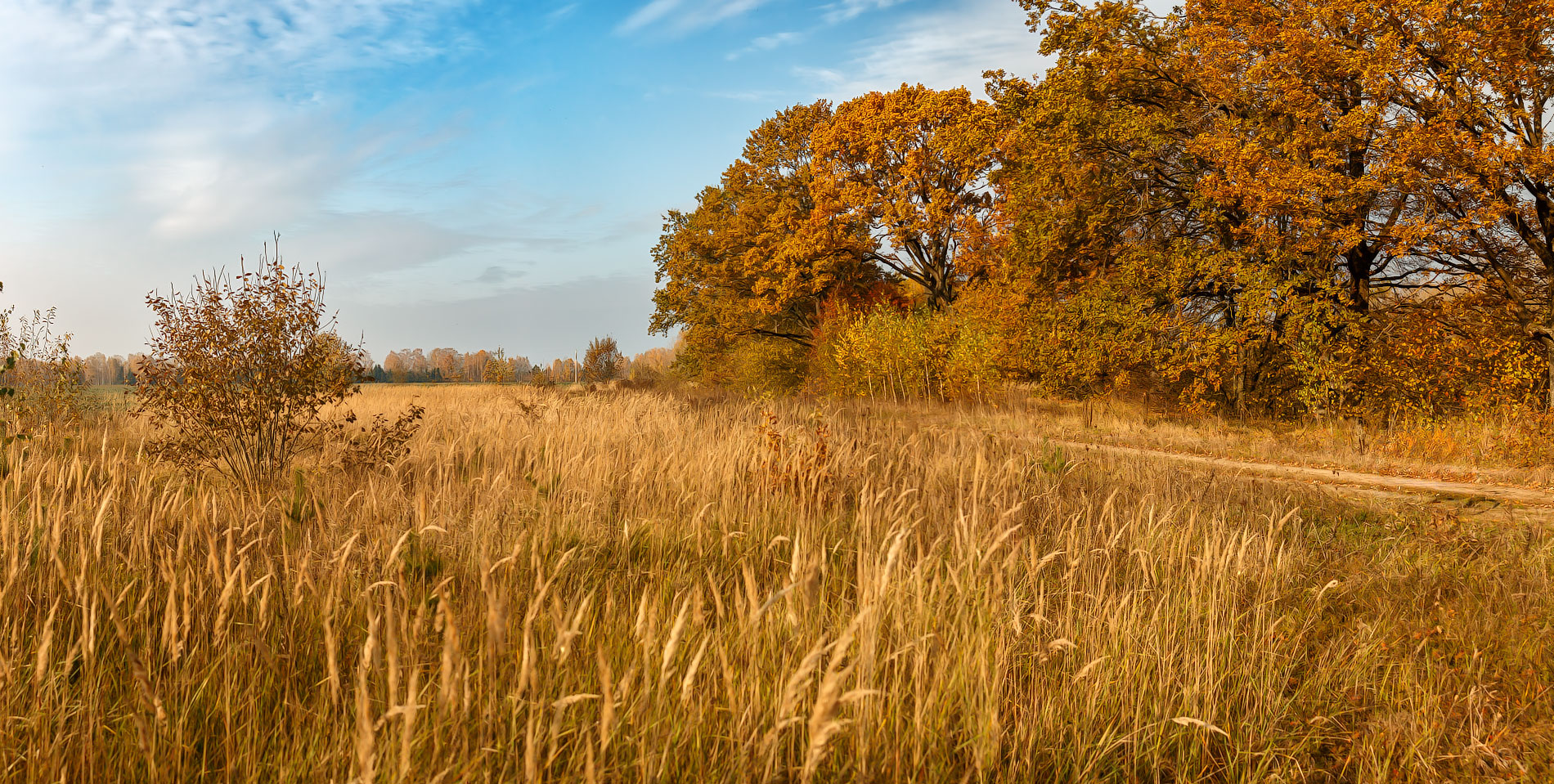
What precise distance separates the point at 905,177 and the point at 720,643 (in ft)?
88.5

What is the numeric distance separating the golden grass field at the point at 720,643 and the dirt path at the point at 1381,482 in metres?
4.66

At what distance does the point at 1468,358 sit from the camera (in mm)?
14203

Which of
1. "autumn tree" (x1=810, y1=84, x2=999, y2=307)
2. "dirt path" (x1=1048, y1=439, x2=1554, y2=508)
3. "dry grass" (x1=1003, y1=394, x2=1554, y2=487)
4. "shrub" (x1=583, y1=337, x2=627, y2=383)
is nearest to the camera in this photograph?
"dirt path" (x1=1048, y1=439, x2=1554, y2=508)

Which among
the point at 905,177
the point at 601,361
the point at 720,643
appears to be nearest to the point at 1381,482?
the point at 720,643

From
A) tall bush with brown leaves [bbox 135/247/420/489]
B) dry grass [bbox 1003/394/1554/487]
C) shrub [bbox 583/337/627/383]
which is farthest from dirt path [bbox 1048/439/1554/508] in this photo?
shrub [bbox 583/337/627/383]

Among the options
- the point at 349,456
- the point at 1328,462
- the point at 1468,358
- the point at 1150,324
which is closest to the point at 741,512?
the point at 349,456

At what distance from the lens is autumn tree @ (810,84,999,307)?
26922mm

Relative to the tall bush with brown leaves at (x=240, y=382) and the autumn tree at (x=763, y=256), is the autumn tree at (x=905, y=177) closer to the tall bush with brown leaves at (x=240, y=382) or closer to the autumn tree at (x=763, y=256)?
the autumn tree at (x=763, y=256)

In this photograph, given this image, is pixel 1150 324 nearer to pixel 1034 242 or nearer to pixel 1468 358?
pixel 1034 242

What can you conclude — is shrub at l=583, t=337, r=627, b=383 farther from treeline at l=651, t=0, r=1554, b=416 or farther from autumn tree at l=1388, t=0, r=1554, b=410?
autumn tree at l=1388, t=0, r=1554, b=410

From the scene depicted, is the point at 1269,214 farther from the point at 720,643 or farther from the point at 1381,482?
the point at 720,643

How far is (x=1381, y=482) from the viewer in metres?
11.0

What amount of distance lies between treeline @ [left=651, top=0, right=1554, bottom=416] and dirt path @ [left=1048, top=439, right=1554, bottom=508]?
3431 mm

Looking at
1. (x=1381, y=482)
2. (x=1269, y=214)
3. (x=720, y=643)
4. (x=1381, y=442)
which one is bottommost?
(x=1381, y=482)
